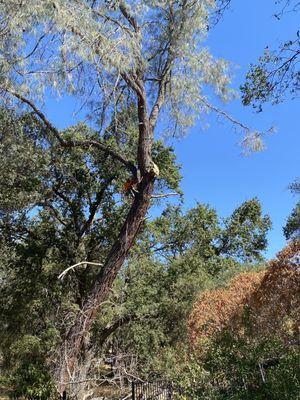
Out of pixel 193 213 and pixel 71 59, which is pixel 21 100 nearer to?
pixel 71 59

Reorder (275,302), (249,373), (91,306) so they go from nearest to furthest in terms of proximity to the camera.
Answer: (249,373) → (91,306) → (275,302)

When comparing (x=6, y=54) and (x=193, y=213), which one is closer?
(x=6, y=54)

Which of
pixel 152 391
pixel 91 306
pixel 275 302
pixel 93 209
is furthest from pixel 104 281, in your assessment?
pixel 93 209

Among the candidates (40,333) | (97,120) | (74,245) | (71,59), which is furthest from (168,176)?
(71,59)

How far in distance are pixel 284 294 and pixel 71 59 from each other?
20.3ft

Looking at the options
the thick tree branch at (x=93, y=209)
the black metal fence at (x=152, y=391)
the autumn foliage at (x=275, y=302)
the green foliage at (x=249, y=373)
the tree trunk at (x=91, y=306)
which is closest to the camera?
the green foliage at (x=249, y=373)

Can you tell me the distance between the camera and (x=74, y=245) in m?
12.2

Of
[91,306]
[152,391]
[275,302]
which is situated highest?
[275,302]

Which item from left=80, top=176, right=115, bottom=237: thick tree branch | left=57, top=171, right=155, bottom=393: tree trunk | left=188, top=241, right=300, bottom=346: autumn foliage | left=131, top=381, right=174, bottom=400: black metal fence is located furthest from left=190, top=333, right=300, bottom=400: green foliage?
left=80, top=176, right=115, bottom=237: thick tree branch

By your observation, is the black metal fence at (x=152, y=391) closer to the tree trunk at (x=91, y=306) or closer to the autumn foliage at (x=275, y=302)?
the tree trunk at (x=91, y=306)

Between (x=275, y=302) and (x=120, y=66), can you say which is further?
(x=275, y=302)

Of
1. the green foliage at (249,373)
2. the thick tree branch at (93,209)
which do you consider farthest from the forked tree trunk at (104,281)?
the thick tree branch at (93,209)

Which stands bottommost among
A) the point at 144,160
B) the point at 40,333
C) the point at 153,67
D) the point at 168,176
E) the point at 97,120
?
the point at 40,333

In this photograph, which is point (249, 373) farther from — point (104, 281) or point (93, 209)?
point (93, 209)
